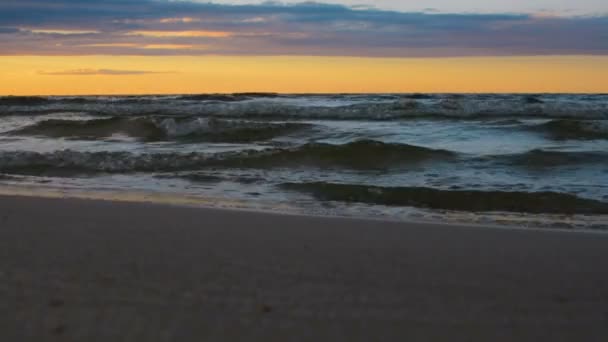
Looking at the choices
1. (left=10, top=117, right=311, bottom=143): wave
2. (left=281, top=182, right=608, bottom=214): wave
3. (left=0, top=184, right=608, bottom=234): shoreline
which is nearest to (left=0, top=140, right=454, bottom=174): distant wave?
(left=0, top=184, right=608, bottom=234): shoreline

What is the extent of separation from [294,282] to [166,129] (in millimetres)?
11573

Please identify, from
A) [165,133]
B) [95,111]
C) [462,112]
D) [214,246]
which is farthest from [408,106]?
[214,246]

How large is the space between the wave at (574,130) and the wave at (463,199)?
6.38m

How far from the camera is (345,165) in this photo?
8.89 meters

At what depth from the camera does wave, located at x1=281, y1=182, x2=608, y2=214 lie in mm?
5668

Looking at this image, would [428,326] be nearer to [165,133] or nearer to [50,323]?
[50,323]

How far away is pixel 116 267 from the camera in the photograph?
3.12 m

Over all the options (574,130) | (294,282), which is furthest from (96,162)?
(574,130)

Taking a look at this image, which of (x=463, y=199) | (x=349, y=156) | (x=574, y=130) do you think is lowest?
(x=463, y=199)

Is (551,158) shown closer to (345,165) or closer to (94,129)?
(345,165)

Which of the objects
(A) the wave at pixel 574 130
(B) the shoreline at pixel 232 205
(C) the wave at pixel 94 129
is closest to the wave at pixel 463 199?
(B) the shoreline at pixel 232 205

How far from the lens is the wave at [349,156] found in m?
8.88

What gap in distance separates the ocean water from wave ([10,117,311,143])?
0.13ft

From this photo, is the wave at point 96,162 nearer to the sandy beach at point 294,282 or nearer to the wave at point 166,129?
the wave at point 166,129
